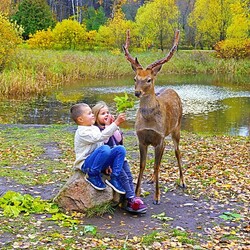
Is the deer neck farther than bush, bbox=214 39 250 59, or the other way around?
bush, bbox=214 39 250 59

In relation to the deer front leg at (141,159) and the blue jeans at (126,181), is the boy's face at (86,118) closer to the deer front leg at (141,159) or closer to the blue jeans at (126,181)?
the blue jeans at (126,181)

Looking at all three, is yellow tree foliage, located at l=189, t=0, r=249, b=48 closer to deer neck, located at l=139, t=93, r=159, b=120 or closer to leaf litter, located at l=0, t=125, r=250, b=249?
leaf litter, located at l=0, t=125, r=250, b=249

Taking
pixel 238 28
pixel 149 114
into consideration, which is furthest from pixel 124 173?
pixel 238 28

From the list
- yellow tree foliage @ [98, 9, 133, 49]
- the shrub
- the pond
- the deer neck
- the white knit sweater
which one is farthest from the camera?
yellow tree foliage @ [98, 9, 133, 49]

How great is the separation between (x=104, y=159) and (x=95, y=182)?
33 centimetres

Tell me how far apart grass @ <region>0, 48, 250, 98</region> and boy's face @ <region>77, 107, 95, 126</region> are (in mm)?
15215

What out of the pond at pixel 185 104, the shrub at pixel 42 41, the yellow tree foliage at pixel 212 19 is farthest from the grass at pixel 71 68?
the shrub at pixel 42 41

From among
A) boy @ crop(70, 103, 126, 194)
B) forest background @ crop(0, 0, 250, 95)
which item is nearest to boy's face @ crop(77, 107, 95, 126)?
boy @ crop(70, 103, 126, 194)

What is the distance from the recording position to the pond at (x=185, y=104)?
636 inches

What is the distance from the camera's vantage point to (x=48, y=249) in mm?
4785

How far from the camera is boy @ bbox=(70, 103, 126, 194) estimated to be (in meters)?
5.73

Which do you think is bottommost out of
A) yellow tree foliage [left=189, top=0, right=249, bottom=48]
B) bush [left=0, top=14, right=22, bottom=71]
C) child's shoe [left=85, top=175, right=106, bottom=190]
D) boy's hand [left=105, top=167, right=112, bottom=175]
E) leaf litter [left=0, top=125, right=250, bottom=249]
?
leaf litter [left=0, top=125, right=250, bottom=249]

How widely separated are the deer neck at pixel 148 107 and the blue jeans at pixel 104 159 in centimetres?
75

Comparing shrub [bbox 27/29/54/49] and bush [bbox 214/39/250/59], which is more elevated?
shrub [bbox 27/29/54/49]
